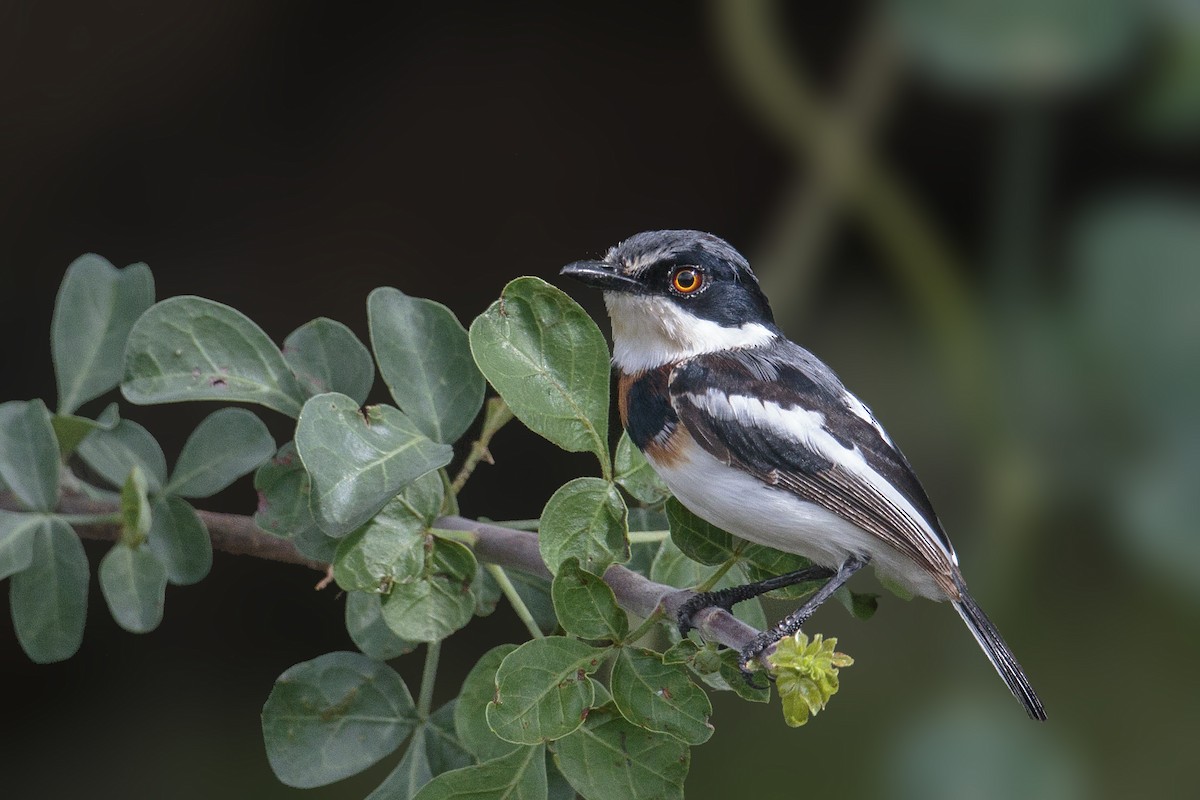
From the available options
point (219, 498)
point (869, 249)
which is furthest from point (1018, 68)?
point (219, 498)

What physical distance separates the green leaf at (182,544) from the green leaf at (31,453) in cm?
5

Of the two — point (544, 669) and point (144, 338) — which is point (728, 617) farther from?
point (144, 338)

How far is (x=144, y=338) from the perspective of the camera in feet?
1.67

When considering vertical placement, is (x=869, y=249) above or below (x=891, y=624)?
above

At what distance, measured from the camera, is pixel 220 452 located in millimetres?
574

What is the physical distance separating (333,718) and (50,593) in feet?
0.49

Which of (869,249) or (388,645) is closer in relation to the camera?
(388,645)

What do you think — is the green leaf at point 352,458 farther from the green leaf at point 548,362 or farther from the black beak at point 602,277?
Result: the black beak at point 602,277

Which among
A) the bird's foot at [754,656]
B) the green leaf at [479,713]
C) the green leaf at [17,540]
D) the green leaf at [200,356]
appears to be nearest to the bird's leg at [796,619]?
the bird's foot at [754,656]

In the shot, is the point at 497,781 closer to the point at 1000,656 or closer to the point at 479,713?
the point at 479,713

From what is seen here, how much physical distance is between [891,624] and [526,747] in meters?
1.18

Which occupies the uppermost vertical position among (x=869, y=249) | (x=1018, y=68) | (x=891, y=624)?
(x=1018, y=68)

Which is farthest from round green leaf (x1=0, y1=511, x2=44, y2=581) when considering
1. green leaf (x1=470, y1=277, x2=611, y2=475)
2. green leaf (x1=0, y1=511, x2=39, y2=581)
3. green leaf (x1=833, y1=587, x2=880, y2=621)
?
green leaf (x1=833, y1=587, x2=880, y2=621)

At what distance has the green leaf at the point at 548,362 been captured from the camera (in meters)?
0.47
